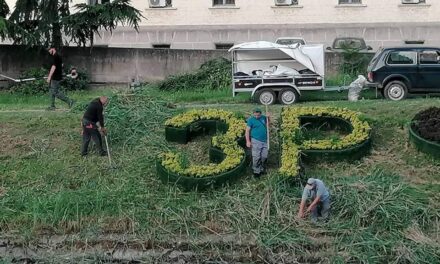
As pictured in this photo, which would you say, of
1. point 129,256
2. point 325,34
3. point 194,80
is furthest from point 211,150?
point 325,34

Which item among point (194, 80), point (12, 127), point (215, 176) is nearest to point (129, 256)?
point (215, 176)

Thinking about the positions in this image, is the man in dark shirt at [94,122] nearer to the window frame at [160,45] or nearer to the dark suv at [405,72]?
the dark suv at [405,72]

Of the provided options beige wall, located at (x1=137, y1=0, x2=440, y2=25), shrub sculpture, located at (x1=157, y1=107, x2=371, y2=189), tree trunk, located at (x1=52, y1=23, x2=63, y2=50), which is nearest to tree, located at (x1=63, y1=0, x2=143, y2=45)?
tree trunk, located at (x1=52, y1=23, x2=63, y2=50)

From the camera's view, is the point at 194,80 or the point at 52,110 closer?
the point at 52,110

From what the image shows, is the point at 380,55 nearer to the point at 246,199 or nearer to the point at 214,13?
the point at 246,199

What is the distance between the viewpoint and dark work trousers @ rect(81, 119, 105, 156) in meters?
16.4

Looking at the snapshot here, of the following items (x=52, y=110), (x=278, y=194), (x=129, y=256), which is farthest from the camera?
(x=52, y=110)

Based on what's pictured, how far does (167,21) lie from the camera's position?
116 feet

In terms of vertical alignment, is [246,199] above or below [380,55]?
below

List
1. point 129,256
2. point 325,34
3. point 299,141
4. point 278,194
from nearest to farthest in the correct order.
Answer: point 129,256 < point 278,194 < point 299,141 < point 325,34

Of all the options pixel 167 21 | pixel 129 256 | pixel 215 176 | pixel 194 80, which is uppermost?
pixel 167 21

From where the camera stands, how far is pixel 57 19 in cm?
2742

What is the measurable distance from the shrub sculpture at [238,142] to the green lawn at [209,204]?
244 mm

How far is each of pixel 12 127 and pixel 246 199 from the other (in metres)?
6.79
